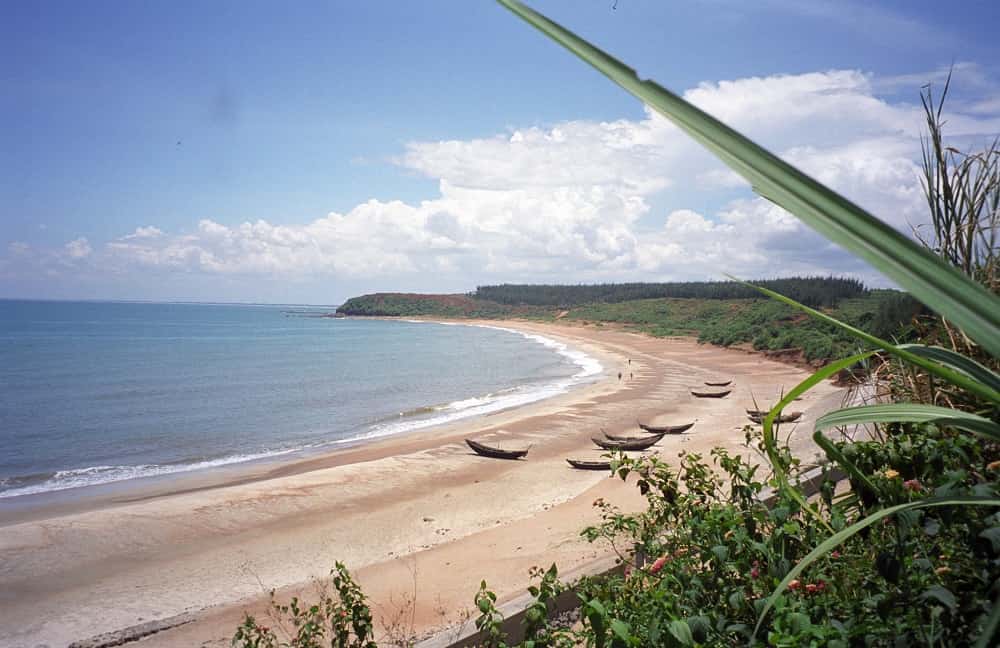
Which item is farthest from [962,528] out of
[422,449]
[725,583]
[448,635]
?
[422,449]

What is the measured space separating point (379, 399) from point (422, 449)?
1101 centimetres

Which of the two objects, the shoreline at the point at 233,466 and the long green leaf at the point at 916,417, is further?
the shoreline at the point at 233,466

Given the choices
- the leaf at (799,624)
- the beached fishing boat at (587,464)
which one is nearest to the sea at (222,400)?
the beached fishing boat at (587,464)

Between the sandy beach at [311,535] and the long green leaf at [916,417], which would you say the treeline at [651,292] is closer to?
the sandy beach at [311,535]

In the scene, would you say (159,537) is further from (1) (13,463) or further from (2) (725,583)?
(2) (725,583)

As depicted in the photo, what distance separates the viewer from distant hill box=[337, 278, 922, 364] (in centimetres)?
1373

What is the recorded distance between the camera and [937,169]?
7.57 feet

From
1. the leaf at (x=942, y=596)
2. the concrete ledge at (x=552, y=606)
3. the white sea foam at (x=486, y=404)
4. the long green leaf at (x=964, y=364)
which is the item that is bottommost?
the white sea foam at (x=486, y=404)

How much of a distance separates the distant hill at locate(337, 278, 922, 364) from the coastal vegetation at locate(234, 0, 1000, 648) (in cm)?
107

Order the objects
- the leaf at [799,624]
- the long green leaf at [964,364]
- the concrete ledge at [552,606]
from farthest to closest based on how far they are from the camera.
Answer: the concrete ledge at [552,606], the leaf at [799,624], the long green leaf at [964,364]

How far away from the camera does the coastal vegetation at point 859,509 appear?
14.9 inches

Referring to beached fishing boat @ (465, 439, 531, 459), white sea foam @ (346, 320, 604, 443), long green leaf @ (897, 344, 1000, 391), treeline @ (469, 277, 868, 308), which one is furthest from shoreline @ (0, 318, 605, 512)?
treeline @ (469, 277, 868, 308)

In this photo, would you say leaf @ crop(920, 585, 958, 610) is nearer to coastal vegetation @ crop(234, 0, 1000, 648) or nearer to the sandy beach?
coastal vegetation @ crop(234, 0, 1000, 648)

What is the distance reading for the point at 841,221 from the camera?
0.37 m
